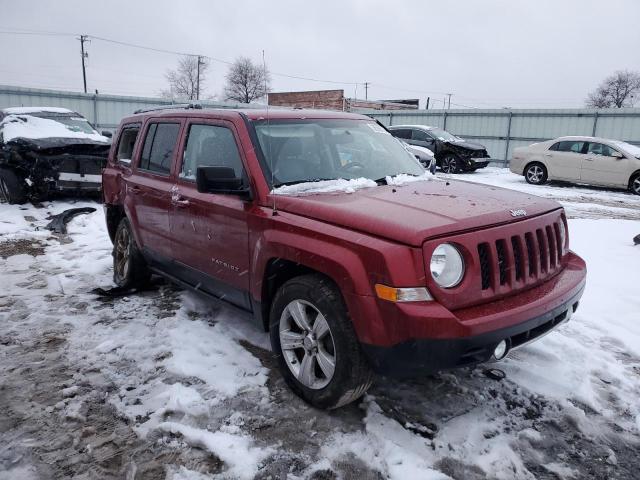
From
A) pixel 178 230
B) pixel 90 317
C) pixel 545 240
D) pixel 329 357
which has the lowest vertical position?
pixel 90 317

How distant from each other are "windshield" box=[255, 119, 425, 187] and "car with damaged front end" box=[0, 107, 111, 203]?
7293 mm

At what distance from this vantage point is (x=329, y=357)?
9.63ft

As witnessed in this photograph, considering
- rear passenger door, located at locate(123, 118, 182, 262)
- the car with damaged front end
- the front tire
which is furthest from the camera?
the car with damaged front end

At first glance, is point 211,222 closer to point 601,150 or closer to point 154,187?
point 154,187

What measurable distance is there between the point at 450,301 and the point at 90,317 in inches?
137

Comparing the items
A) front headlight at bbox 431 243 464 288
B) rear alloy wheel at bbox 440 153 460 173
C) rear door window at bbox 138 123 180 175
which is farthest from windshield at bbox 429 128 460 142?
front headlight at bbox 431 243 464 288

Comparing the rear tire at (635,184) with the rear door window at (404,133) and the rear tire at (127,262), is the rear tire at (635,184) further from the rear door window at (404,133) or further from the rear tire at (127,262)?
the rear tire at (127,262)

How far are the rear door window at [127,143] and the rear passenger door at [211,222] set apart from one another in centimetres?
131

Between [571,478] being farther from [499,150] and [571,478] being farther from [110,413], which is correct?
[499,150]

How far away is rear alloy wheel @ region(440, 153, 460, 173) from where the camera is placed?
17.7 metres

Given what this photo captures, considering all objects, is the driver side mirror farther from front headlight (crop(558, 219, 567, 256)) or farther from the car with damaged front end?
the car with damaged front end

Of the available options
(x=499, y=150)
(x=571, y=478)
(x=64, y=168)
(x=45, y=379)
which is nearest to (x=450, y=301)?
(x=571, y=478)

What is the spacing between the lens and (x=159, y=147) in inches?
179

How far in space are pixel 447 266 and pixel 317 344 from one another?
3.05 feet
